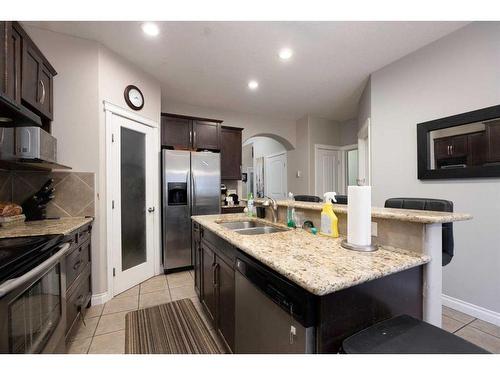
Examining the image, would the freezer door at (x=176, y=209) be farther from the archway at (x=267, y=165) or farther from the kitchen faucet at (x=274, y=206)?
the archway at (x=267, y=165)

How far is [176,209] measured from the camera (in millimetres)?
3188

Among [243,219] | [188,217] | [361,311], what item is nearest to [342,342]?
[361,311]

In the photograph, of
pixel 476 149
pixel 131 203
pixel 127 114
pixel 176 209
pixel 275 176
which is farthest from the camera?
pixel 275 176

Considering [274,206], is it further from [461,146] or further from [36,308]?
[461,146]

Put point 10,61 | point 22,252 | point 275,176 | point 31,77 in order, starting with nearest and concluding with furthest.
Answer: point 22,252 < point 10,61 < point 31,77 < point 275,176

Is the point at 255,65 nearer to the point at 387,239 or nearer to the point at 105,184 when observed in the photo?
the point at 105,184

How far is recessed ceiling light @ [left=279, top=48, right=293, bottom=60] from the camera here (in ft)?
8.15

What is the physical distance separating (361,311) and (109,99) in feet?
9.51

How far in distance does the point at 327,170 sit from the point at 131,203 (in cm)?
392

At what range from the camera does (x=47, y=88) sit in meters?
2.09

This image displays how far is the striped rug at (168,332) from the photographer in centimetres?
169

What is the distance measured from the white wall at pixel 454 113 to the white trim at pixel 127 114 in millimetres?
3027

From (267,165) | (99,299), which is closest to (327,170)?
(267,165)

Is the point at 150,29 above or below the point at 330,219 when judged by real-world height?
above
